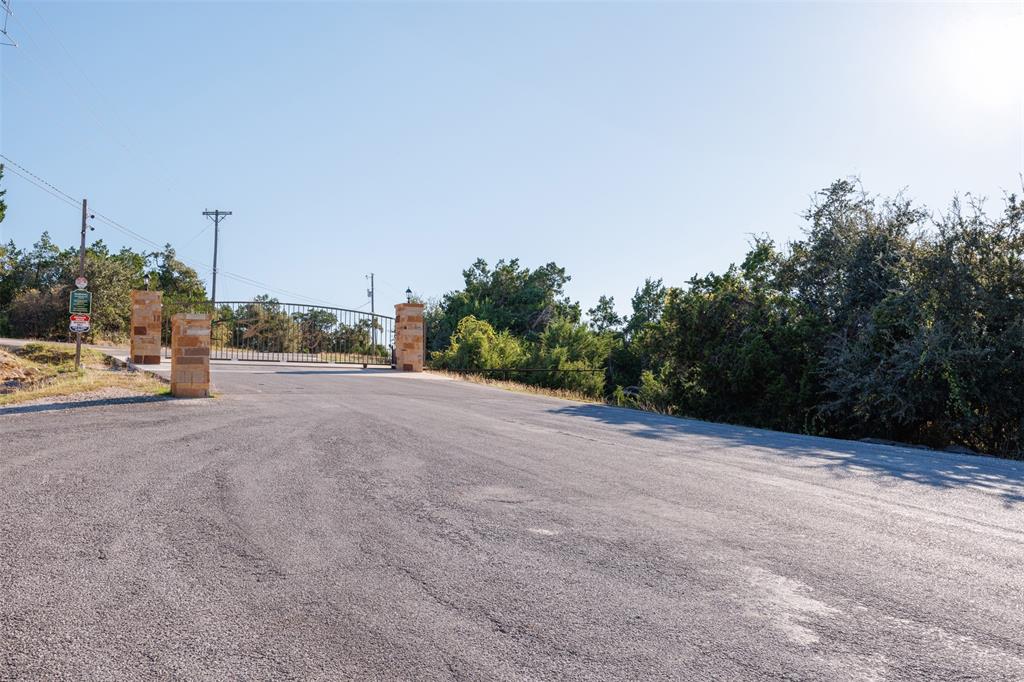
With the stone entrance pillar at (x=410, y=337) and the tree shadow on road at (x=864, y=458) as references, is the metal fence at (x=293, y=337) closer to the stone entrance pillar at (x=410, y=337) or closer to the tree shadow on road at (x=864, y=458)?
the stone entrance pillar at (x=410, y=337)

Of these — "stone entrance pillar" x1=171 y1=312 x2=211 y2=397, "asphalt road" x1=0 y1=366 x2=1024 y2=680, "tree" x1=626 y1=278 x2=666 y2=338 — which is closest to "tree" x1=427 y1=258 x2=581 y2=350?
"tree" x1=626 y1=278 x2=666 y2=338

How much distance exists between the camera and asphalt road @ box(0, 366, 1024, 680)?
8.21 feet

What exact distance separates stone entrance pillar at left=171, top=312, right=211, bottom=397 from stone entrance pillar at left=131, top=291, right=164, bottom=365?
8.87 m

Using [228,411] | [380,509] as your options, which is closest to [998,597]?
[380,509]

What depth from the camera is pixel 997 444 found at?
10.9m

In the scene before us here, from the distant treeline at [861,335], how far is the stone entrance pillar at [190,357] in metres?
10.2

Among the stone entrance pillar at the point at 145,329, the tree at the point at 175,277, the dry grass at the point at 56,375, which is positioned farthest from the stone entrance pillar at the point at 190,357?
the tree at the point at 175,277

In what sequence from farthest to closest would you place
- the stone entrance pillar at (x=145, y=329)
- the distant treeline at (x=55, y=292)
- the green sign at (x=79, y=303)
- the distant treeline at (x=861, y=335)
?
the distant treeline at (x=55, y=292), the stone entrance pillar at (x=145, y=329), the green sign at (x=79, y=303), the distant treeline at (x=861, y=335)

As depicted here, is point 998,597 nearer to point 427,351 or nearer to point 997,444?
point 997,444

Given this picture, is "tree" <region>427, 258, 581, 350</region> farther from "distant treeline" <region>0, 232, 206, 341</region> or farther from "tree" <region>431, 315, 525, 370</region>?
"distant treeline" <region>0, 232, 206, 341</region>

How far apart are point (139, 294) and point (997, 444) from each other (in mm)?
21332

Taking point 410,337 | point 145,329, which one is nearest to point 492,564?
point 410,337

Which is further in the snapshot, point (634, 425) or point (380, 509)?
point (634, 425)

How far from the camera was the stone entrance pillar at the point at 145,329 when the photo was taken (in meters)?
19.0
